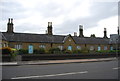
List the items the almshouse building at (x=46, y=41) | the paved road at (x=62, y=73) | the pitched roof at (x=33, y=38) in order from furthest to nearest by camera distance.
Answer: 1. the pitched roof at (x=33, y=38)
2. the almshouse building at (x=46, y=41)
3. the paved road at (x=62, y=73)

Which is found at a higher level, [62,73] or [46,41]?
[46,41]

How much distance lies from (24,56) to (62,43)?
83.9 ft

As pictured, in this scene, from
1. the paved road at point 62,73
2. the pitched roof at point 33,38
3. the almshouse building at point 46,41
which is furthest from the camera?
the pitched roof at point 33,38

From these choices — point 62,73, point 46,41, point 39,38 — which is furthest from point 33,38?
point 62,73

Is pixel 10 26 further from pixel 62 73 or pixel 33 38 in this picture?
pixel 62 73

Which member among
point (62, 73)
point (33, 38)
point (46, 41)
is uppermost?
point (33, 38)

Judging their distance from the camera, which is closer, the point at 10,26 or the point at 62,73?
the point at 62,73

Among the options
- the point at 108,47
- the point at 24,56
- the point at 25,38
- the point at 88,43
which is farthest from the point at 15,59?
the point at 108,47

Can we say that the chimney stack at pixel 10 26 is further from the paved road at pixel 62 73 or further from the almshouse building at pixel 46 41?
the paved road at pixel 62 73

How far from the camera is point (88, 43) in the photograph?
5809 centimetres

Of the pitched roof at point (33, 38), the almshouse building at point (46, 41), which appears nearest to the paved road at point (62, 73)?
the almshouse building at point (46, 41)

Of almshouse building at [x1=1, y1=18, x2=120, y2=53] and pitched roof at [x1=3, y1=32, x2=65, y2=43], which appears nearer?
almshouse building at [x1=1, y1=18, x2=120, y2=53]

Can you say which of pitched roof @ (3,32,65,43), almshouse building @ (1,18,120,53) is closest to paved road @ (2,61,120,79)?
→ almshouse building @ (1,18,120,53)

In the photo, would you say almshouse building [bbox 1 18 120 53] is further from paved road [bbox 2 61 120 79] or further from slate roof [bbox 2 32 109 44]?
paved road [bbox 2 61 120 79]
